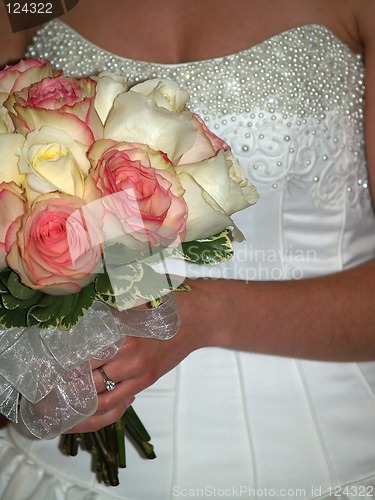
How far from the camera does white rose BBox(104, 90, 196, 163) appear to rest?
0.77 meters

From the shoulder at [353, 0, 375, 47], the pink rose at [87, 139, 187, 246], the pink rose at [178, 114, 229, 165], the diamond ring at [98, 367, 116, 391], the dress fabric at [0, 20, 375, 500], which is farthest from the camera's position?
the shoulder at [353, 0, 375, 47]

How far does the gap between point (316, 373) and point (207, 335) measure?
261 millimetres

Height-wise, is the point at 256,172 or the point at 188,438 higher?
the point at 256,172

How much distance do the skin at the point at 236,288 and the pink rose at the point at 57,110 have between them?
1.14 ft

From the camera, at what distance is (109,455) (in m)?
1.09

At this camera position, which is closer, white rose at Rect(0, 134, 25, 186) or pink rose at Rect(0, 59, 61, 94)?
white rose at Rect(0, 134, 25, 186)

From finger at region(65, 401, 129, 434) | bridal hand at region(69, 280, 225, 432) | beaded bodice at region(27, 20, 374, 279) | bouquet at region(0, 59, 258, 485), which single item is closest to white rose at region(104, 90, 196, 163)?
bouquet at region(0, 59, 258, 485)

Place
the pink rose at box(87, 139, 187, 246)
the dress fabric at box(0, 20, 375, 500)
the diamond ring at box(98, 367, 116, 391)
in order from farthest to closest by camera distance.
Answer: the dress fabric at box(0, 20, 375, 500), the diamond ring at box(98, 367, 116, 391), the pink rose at box(87, 139, 187, 246)

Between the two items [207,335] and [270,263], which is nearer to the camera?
[207,335]

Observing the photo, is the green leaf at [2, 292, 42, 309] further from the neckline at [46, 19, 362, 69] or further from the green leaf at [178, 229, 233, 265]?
→ the neckline at [46, 19, 362, 69]

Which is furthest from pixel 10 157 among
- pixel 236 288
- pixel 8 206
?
pixel 236 288

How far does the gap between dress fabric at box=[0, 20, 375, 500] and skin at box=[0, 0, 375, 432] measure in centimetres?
5

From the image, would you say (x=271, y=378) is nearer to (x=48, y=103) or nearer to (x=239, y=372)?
(x=239, y=372)

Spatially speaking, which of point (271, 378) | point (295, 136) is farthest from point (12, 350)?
point (295, 136)
